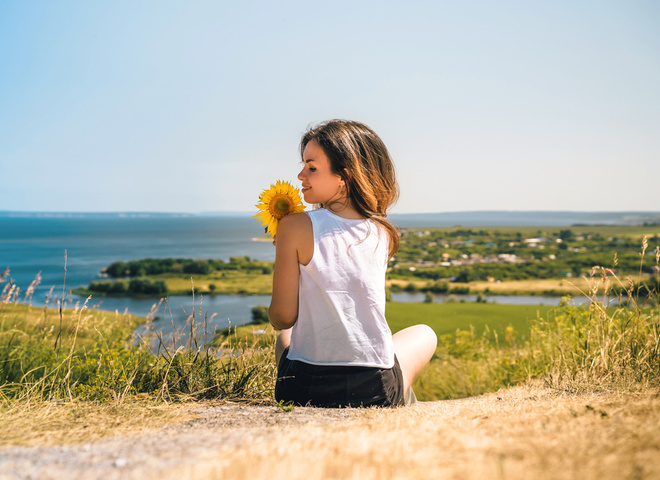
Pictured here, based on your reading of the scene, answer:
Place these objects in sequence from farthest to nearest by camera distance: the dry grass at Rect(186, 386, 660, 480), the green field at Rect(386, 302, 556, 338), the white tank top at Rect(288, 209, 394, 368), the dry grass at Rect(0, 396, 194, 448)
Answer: the green field at Rect(386, 302, 556, 338)
the white tank top at Rect(288, 209, 394, 368)
the dry grass at Rect(0, 396, 194, 448)
the dry grass at Rect(186, 386, 660, 480)

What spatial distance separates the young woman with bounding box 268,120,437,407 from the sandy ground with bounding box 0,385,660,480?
1.40 feet

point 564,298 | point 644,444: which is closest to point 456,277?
point 564,298

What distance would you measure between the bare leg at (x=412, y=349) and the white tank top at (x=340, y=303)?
0.91 feet

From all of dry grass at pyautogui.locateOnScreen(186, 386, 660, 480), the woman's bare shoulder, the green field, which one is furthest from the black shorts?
the green field

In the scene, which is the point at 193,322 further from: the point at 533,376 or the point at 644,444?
the point at 533,376

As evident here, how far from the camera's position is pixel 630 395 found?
2.26 meters

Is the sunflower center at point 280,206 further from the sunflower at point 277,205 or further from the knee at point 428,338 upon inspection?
the knee at point 428,338

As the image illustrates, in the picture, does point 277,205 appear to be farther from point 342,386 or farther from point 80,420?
point 80,420

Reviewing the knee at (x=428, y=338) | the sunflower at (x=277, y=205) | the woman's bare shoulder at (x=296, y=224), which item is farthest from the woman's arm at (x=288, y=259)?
the knee at (x=428, y=338)

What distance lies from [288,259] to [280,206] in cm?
65

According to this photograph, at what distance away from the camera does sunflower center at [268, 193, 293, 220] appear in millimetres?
2797

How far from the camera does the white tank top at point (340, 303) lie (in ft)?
7.32

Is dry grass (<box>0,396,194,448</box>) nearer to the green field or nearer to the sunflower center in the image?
the sunflower center

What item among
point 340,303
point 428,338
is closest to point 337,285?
point 340,303
